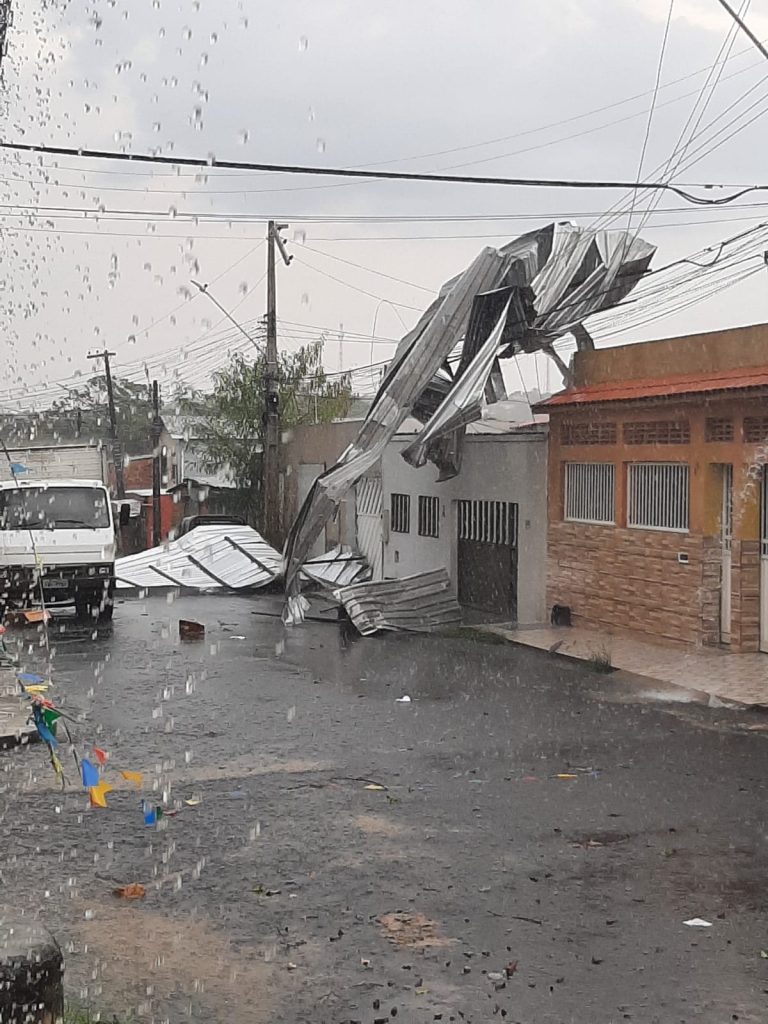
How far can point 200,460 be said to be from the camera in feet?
142

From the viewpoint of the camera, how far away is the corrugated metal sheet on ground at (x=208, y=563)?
90.8 ft

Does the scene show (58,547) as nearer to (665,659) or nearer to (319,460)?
(665,659)

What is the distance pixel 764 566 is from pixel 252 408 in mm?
26207

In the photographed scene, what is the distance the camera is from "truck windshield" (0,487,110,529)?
21.5m

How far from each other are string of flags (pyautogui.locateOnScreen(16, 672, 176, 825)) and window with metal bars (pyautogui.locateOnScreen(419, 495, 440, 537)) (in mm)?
11948

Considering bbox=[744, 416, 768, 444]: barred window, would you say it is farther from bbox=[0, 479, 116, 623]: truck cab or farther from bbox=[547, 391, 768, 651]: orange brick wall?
bbox=[0, 479, 116, 623]: truck cab

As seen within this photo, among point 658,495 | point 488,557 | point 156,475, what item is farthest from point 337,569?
point 156,475

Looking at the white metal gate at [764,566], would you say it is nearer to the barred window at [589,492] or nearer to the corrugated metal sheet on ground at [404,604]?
the barred window at [589,492]

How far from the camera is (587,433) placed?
61.9 ft

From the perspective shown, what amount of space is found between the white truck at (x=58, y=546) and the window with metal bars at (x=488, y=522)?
5810 mm

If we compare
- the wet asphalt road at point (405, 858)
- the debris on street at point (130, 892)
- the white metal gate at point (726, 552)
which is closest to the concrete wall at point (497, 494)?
the white metal gate at point (726, 552)

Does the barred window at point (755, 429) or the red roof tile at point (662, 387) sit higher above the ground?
the red roof tile at point (662, 387)

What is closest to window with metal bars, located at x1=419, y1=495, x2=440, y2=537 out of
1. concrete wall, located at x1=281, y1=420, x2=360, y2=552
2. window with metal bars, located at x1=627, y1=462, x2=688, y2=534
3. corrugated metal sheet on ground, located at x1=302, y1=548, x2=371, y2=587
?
corrugated metal sheet on ground, located at x1=302, y1=548, x2=371, y2=587

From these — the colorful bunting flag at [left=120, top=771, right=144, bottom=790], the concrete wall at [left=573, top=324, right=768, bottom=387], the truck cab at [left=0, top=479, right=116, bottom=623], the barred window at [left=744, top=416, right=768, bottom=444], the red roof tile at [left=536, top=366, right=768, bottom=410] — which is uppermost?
the concrete wall at [left=573, top=324, right=768, bottom=387]
